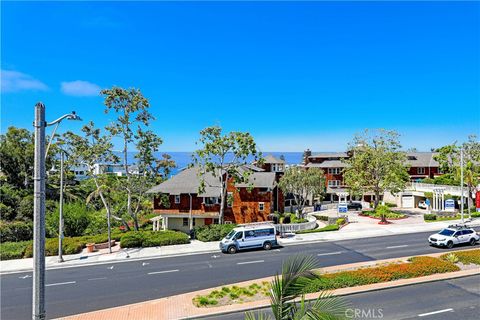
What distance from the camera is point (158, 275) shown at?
22.3 meters

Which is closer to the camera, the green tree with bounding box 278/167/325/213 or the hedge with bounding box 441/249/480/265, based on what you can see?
the hedge with bounding box 441/249/480/265

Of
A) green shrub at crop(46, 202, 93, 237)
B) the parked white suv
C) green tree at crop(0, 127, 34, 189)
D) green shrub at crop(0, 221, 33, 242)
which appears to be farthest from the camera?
green tree at crop(0, 127, 34, 189)

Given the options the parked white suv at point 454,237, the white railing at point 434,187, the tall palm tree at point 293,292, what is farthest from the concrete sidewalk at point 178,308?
the white railing at point 434,187

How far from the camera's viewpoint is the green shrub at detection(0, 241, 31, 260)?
28391mm

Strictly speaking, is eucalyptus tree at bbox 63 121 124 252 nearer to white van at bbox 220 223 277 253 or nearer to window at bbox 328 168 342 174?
white van at bbox 220 223 277 253

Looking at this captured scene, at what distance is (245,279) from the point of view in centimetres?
2055

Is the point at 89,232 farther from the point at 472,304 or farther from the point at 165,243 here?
the point at 472,304

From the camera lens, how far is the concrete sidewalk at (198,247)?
26.8 metres

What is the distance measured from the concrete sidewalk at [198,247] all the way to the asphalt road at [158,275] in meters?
1.30

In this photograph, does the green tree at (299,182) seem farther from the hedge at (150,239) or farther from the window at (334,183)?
the hedge at (150,239)

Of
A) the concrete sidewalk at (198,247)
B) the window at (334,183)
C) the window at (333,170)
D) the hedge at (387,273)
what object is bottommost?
the concrete sidewalk at (198,247)

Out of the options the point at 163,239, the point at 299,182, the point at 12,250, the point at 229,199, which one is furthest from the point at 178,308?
the point at 299,182

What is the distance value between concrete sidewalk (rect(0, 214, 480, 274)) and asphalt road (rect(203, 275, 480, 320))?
14.5 m

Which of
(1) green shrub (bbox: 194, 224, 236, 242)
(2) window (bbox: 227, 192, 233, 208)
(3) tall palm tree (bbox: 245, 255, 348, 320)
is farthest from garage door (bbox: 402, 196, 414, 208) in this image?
(3) tall palm tree (bbox: 245, 255, 348, 320)
